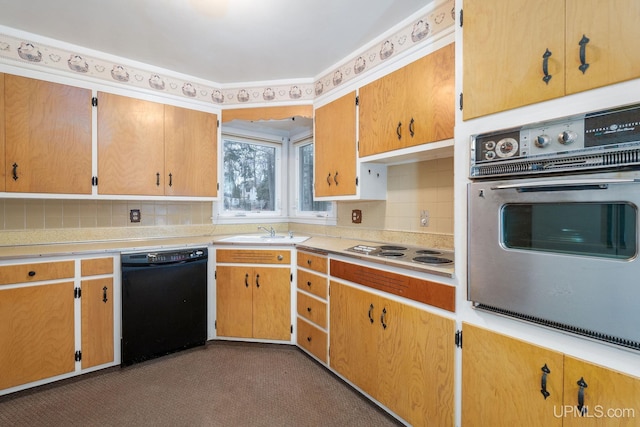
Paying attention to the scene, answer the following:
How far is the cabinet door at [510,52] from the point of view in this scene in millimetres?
1033

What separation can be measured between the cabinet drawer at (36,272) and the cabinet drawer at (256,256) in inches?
43.3

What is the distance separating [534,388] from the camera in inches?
42.6

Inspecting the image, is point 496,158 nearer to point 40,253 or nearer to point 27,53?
point 40,253

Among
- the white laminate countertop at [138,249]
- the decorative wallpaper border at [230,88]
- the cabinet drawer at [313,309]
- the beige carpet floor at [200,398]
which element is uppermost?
the decorative wallpaper border at [230,88]

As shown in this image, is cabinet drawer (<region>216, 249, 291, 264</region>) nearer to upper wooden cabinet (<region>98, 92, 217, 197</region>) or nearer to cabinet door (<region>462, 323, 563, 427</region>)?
upper wooden cabinet (<region>98, 92, 217, 197</region>)

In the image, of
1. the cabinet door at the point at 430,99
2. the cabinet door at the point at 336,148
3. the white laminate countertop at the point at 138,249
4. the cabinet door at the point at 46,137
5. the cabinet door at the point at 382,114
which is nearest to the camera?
the white laminate countertop at the point at 138,249

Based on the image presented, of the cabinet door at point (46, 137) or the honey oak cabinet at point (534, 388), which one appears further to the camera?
the cabinet door at point (46, 137)

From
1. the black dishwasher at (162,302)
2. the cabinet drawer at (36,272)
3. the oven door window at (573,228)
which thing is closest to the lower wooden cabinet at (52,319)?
the cabinet drawer at (36,272)

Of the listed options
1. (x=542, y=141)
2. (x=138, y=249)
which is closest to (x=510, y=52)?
(x=542, y=141)

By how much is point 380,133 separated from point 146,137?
2043 millimetres

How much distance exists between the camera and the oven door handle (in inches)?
35.5

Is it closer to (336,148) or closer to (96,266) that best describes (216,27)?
(336,148)

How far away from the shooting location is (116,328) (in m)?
2.18

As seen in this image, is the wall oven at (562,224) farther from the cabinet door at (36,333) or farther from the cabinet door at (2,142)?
the cabinet door at (2,142)
